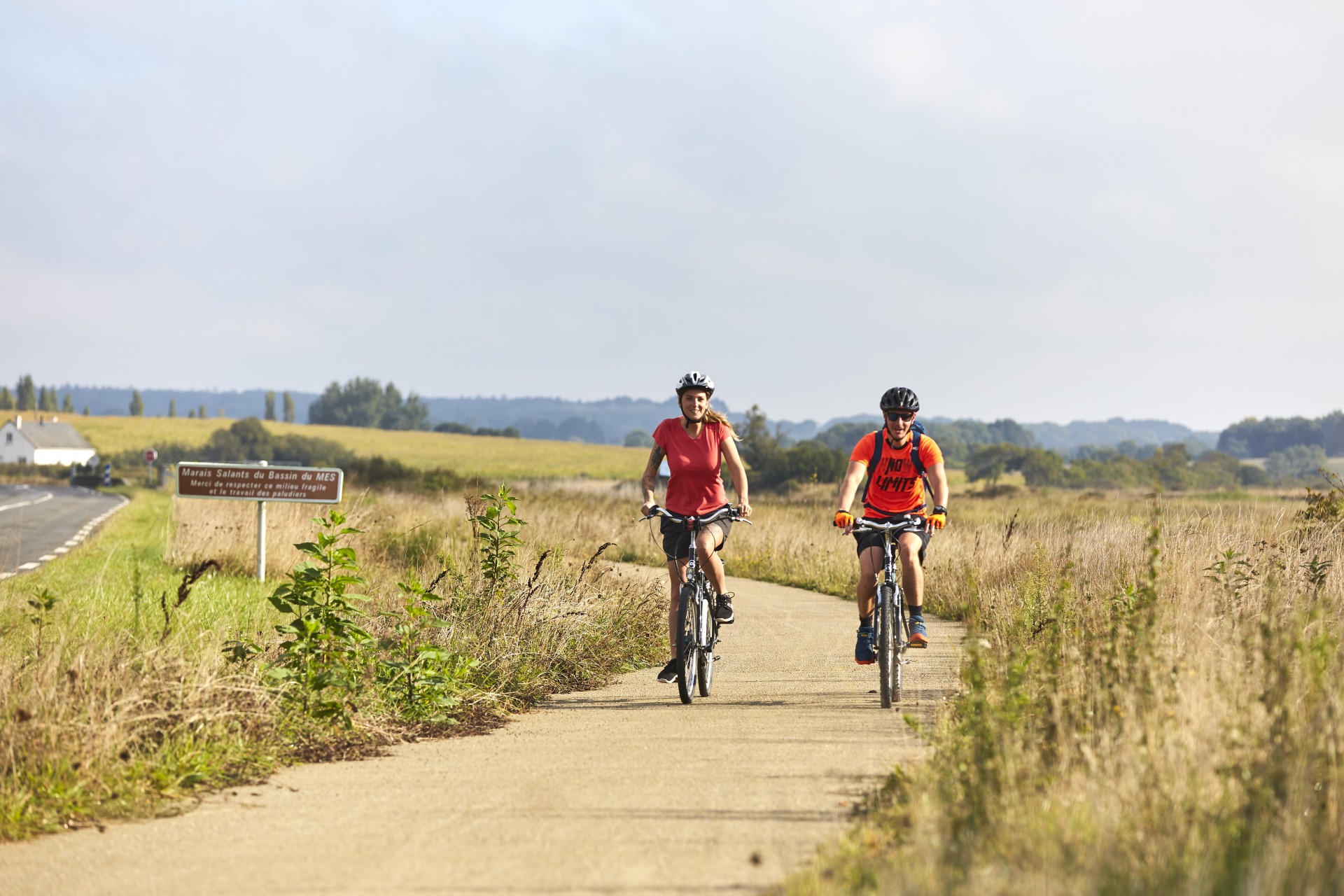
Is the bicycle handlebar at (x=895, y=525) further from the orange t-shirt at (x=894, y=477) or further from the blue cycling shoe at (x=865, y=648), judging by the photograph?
the blue cycling shoe at (x=865, y=648)

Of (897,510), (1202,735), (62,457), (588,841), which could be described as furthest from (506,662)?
(62,457)

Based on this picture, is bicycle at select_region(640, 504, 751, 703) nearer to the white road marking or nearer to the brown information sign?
the brown information sign

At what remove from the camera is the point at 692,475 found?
27.4 ft

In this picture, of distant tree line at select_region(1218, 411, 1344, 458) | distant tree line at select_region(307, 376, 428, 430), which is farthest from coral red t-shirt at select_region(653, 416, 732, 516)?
distant tree line at select_region(307, 376, 428, 430)

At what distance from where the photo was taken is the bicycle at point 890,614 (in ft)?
25.7

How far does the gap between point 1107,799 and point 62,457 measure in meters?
136

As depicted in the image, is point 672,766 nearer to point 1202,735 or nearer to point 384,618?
point 1202,735

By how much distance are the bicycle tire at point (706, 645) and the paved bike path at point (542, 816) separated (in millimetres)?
381

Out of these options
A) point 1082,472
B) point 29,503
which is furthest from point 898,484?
point 1082,472

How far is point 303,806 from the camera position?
5.43 meters

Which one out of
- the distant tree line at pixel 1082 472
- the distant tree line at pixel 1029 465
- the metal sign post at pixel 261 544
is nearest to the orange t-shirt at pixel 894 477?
the metal sign post at pixel 261 544

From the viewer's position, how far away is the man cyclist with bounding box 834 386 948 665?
822cm

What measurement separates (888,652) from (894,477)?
1242 millimetres

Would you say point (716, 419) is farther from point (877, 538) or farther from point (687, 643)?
point (687, 643)
